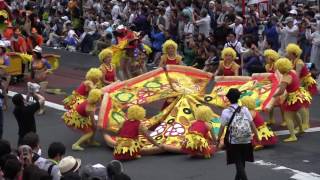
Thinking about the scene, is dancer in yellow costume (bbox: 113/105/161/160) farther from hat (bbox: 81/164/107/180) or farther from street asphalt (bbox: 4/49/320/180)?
hat (bbox: 81/164/107/180)

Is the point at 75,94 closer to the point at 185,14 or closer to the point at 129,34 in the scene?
the point at 129,34

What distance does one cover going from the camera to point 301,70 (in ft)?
47.6

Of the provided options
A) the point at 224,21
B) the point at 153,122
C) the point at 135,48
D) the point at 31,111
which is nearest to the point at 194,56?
the point at 224,21

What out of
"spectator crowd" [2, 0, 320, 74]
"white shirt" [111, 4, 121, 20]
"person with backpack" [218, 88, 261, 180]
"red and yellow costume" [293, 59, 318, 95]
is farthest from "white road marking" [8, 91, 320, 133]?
"white shirt" [111, 4, 121, 20]

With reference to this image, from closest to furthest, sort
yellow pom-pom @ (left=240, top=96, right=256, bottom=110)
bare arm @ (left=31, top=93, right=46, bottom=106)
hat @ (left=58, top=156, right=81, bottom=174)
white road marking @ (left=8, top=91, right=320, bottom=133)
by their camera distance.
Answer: hat @ (left=58, top=156, right=81, bottom=174) < yellow pom-pom @ (left=240, top=96, right=256, bottom=110) < bare arm @ (left=31, top=93, right=46, bottom=106) < white road marking @ (left=8, top=91, right=320, bottom=133)

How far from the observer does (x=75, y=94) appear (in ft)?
47.4

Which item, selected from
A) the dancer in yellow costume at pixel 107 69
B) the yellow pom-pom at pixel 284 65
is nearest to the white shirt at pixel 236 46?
the dancer in yellow costume at pixel 107 69

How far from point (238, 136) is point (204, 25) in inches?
478

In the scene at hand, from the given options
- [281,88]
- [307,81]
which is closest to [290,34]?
[307,81]

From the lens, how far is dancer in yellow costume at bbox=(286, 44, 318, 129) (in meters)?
14.4

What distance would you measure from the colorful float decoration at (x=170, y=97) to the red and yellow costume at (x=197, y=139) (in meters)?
0.44

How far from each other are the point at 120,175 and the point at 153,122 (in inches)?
267

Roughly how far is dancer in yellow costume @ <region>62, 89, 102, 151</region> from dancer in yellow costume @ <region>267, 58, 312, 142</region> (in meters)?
3.51

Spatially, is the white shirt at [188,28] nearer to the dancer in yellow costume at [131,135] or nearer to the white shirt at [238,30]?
the white shirt at [238,30]
